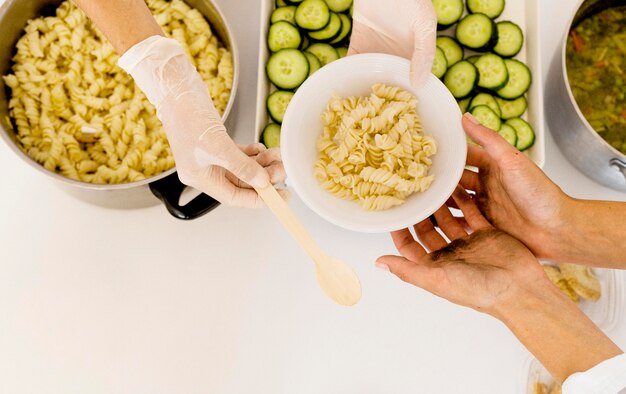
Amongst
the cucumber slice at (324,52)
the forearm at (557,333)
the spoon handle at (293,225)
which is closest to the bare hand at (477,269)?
the forearm at (557,333)

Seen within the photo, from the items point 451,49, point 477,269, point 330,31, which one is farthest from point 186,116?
point 451,49

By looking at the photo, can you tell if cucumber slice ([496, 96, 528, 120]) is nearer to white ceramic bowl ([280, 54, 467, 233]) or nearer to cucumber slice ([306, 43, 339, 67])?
white ceramic bowl ([280, 54, 467, 233])

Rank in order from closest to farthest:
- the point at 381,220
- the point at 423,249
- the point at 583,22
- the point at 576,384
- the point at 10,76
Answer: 1. the point at 576,384
2. the point at 381,220
3. the point at 423,249
4. the point at 10,76
5. the point at 583,22

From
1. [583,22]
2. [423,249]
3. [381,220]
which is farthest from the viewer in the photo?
[583,22]

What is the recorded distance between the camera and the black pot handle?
1262 millimetres

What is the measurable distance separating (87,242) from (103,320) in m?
0.21

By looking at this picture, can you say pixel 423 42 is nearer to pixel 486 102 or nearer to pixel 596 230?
pixel 486 102

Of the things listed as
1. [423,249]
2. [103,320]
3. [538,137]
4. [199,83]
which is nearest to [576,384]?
[423,249]

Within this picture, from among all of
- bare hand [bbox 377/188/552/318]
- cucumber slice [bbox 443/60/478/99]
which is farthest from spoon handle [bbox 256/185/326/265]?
cucumber slice [bbox 443/60/478/99]

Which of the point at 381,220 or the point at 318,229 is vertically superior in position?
the point at 381,220

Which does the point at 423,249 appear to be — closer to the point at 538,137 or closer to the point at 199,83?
the point at 538,137

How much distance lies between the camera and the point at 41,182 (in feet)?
5.16

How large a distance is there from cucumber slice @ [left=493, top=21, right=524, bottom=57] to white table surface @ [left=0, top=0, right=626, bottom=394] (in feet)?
1.12

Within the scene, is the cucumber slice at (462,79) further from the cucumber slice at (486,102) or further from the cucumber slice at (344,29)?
the cucumber slice at (344,29)
